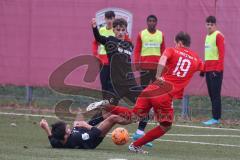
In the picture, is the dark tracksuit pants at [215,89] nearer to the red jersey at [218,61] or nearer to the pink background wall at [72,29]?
the red jersey at [218,61]

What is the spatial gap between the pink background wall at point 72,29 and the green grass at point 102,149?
2.76 metres

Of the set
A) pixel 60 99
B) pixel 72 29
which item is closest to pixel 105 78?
pixel 72 29

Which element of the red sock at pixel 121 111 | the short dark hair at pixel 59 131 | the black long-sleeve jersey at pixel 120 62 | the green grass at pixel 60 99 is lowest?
the green grass at pixel 60 99

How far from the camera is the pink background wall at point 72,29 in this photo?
1795cm

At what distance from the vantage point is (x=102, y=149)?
12.4 m

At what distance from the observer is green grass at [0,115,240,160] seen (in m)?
11.1

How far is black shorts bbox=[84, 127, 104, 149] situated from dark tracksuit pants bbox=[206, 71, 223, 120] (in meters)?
5.73

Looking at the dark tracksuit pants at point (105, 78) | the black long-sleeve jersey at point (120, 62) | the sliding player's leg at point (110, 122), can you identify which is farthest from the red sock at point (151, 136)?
the dark tracksuit pants at point (105, 78)

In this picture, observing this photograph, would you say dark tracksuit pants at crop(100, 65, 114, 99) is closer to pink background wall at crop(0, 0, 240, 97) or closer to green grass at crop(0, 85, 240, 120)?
pink background wall at crop(0, 0, 240, 97)

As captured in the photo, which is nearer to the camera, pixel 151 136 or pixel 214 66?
pixel 151 136

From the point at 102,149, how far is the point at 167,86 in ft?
4.50

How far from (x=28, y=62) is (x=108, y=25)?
408 cm

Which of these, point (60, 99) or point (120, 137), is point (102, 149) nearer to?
point (120, 137)

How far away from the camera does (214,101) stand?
689 inches
